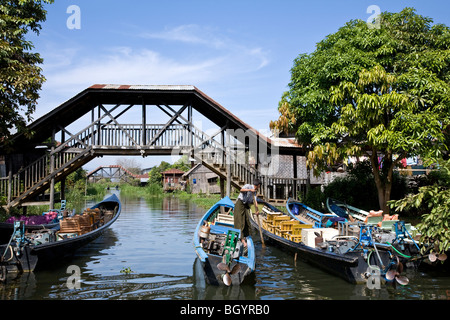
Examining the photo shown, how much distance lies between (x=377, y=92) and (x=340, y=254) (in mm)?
7260

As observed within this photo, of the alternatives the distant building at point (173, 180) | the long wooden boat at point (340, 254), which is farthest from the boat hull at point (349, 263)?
the distant building at point (173, 180)

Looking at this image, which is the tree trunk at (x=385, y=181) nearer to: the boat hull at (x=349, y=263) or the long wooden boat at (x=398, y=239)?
the long wooden boat at (x=398, y=239)

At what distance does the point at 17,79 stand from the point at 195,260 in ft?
27.0

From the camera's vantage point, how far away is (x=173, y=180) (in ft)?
168

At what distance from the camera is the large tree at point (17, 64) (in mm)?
12406

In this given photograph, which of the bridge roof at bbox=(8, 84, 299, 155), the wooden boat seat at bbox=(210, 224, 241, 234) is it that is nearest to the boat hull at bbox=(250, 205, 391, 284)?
the wooden boat seat at bbox=(210, 224, 241, 234)

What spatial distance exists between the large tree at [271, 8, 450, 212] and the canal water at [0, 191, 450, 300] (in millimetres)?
4366

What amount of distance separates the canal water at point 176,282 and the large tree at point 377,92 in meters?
4.37

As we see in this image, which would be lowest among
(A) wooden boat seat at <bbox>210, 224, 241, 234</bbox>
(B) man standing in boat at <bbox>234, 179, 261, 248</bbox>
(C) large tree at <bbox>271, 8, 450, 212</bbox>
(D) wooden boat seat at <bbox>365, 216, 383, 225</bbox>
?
(A) wooden boat seat at <bbox>210, 224, 241, 234</bbox>

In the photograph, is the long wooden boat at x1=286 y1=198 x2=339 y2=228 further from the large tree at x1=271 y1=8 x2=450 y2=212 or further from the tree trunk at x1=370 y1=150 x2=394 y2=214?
the tree trunk at x1=370 y1=150 x2=394 y2=214

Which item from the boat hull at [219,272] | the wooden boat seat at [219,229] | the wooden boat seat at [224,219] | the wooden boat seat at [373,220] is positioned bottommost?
the boat hull at [219,272]

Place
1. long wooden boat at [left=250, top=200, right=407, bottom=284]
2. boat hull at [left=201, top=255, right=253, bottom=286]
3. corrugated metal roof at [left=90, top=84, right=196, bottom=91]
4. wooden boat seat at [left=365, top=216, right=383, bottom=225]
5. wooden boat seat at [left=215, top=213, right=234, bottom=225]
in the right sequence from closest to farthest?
boat hull at [left=201, top=255, right=253, bottom=286], long wooden boat at [left=250, top=200, right=407, bottom=284], wooden boat seat at [left=365, top=216, right=383, bottom=225], wooden boat seat at [left=215, top=213, right=234, bottom=225], corrugated metal roof at [left=90, top=84, right=196, bottom=91]

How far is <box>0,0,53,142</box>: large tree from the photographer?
1241 centimetres
